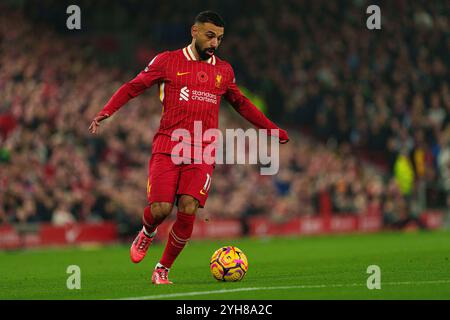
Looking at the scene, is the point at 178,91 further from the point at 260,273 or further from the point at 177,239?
the point at 260,273

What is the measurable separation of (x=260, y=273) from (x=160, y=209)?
2.62 m

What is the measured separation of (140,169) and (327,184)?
6.07 metres

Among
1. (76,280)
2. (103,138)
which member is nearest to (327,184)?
(103,138)

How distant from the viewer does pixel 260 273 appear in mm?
13312

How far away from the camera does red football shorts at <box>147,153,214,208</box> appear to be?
36.5 ft

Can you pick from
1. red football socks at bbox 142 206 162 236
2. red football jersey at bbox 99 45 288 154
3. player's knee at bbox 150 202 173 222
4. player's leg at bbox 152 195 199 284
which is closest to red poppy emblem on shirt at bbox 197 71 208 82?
red football jersey at bbox 99 45 288 154

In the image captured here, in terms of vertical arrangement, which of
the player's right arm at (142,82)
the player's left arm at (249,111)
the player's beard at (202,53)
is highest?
the player's beard at (202,53)

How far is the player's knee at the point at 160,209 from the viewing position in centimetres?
1112

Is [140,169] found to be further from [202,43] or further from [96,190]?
[202,43]

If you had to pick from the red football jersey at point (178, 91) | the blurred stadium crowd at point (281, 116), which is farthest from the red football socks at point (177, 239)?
the blurred stadium crowd at point (281, 116)

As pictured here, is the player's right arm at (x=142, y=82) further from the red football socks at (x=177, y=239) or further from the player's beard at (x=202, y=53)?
the red football socks at (x=177, y=239)

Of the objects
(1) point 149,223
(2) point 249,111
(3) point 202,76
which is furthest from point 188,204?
(2) point 249,111

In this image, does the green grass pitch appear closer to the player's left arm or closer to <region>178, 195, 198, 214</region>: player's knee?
<region>178, 195, 198, 214</region>: player's knee

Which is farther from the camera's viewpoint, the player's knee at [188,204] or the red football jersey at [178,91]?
the red football jersey at [178,91]
